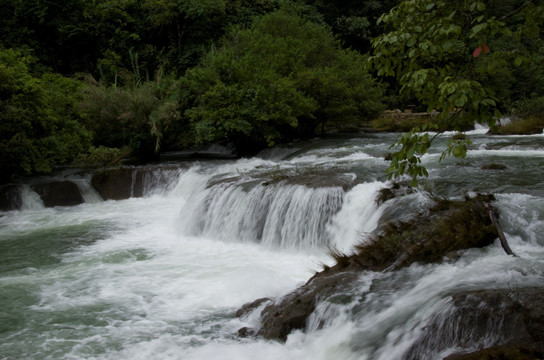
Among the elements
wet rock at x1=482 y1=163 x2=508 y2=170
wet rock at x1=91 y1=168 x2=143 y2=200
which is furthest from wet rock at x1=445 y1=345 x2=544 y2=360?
wet rock at x1=91 y1=168 x2=143 y2=200

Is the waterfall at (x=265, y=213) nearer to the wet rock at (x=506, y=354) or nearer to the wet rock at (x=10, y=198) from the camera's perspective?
the wet rock at (x=506, y=354)

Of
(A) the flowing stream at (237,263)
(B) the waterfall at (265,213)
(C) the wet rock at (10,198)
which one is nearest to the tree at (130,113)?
(A) the flowing stream at (237,263)

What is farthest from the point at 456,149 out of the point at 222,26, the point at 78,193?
the point at 222,26

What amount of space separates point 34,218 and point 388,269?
11.6 meters

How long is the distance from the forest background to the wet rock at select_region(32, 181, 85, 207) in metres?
0.91

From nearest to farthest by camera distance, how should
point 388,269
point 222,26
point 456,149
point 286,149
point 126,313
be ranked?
1. point 456,149
2. point 388,269
3. point 126,313
4. point 286,149
5. point 222,26

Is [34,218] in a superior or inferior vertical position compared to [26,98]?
inferior

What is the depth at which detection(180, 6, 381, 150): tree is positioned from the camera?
17234 millimetres

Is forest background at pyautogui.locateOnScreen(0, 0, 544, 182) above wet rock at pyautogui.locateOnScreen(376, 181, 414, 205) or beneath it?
above

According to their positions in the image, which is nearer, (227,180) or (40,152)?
(227,180)

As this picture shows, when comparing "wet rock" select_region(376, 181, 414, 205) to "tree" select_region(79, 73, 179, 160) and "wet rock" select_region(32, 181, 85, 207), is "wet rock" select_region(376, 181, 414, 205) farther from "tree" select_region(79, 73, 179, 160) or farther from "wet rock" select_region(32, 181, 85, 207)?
"wet rock" select_region(32, 181, 85, 207)

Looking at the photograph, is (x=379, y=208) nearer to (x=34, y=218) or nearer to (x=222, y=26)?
(x=34, y=218)

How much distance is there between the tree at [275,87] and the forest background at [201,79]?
5 cm

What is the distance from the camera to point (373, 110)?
21219 millimetres
